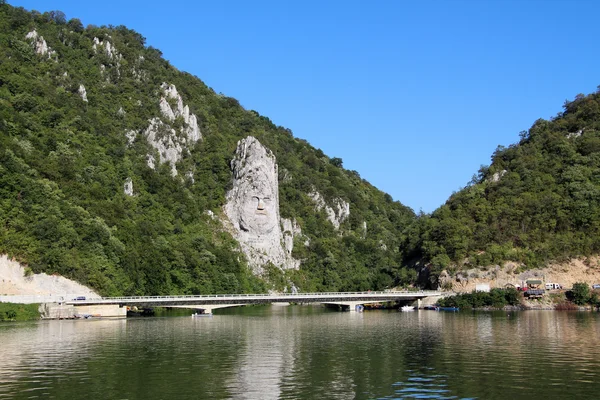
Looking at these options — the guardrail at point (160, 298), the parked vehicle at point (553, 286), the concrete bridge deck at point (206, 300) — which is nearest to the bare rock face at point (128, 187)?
the concrete bridge deck at point (206, 300)

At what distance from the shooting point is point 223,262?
159500 millimetres

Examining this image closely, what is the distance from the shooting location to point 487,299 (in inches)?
4808

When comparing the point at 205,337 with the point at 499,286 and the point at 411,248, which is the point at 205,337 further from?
the point at 411,248

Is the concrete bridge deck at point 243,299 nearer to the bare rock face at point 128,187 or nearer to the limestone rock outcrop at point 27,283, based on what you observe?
the limestone rock outcrop at point 27,283

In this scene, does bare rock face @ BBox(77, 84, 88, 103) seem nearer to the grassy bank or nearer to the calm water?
the grassy bank

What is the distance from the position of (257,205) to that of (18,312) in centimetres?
9980

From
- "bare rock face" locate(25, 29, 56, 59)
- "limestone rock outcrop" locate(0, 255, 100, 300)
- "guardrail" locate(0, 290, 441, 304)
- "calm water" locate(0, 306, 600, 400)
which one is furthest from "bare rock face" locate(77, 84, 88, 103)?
"calm water" locate(0, 306, 600, 400)

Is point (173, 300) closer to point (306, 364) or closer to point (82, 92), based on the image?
point (306, 364)

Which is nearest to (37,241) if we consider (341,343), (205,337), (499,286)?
(205,337)

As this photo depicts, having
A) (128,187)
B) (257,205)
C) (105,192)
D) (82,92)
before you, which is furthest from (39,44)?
(257,205)

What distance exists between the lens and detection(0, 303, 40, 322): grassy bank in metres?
91.4

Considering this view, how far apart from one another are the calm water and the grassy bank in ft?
57.9

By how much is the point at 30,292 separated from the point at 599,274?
97.3 m

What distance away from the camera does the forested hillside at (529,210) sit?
449ft
